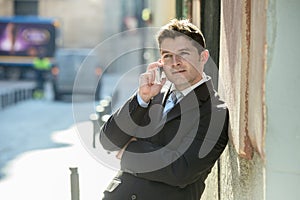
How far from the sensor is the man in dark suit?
2854 millimetres

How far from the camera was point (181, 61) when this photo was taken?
2.91m

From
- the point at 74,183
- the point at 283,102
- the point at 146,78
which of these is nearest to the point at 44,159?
the point at 74,183

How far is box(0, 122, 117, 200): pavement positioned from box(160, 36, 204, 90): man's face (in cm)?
282

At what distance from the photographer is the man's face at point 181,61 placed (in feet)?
9.56

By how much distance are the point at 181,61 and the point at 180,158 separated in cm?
48

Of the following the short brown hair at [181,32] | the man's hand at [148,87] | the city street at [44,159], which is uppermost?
the short brown hair at [181,32]

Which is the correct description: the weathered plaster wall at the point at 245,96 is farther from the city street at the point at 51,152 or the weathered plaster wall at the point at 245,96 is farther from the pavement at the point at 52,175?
the pavement at the point at 52,175

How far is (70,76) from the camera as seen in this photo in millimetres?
22984

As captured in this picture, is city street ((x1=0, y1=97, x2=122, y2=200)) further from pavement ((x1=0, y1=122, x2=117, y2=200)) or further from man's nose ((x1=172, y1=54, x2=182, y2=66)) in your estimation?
man's nose ((x1=172, y1=54, x2=182, y2=66))

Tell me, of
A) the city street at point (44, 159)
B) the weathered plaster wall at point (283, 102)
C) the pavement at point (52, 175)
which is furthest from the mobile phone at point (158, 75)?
the pavement at point (52, 175)

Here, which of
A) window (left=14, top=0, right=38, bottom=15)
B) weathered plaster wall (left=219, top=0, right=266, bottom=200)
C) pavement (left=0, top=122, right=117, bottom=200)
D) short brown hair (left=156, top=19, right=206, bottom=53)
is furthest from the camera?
window (left=14, top=0, right=38, bottom=15)

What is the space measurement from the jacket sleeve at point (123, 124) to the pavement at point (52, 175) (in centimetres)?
267

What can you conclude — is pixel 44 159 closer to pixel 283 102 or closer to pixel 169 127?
pixel 169 127

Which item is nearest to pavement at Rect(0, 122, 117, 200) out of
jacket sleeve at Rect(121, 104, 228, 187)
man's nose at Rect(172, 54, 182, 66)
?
jacket sleeve at Rect(121, 104, 228, 187)
